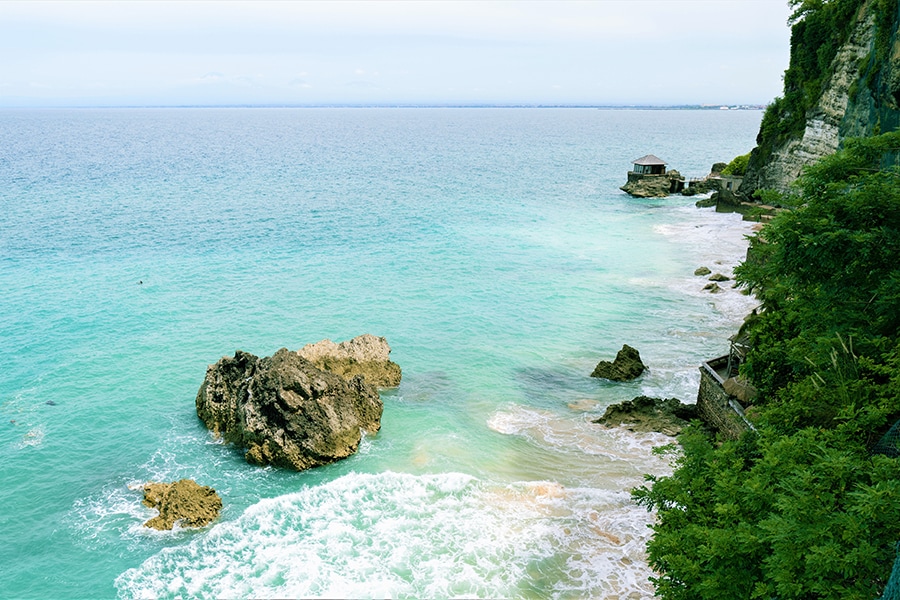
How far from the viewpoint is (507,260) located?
59.9m

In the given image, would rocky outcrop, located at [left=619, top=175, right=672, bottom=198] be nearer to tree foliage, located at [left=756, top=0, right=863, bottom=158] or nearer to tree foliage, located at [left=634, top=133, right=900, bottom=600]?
tree foliage, located at [left=756, top=0, right=863, bottom=158]

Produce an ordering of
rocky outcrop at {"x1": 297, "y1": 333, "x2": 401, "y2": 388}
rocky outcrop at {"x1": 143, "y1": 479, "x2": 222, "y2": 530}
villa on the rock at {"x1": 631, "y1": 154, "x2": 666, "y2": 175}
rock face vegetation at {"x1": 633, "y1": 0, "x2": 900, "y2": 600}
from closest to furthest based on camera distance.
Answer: rock face vegetation at {"x1": 633, "y1": 0, "x2": 900, "y2": 600}
rocky outcrop at {"x1": 143, "y1": 479, "x2": 222, "y2": 530}
rocky outcrop at {"x1": 297, "y1": 333, "x2": 401, "y2": 388}
villa on the rock at {"x1": 631, "y1": 154, "x2": 666, "y2": 175}

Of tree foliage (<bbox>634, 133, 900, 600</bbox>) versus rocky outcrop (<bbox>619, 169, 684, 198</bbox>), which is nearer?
tree foliage (<bbox>634, 133, 900, 600</bbox>)

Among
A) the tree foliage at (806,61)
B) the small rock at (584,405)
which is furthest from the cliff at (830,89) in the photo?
the small rock at (584,405)

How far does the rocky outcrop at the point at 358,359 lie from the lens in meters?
32.7

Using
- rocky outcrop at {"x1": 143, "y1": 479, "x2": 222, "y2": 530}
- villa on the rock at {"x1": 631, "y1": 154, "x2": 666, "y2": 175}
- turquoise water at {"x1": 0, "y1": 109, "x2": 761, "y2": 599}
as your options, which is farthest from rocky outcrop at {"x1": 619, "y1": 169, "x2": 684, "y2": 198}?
rocky outcrop at {"x1": 143, "y1": 479, "x2": 222, "y2": 530}

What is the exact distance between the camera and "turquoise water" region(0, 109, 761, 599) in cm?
2173

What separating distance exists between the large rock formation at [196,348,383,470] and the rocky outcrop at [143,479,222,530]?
10.5ft

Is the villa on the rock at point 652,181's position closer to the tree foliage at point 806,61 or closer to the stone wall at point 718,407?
the tree foliage at point 806,61

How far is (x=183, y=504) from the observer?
23.5m

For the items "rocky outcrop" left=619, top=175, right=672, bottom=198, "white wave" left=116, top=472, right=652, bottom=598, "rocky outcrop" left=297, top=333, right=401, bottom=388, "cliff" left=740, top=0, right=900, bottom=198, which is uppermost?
"cliff" left=740, top=0, right=900, bottom=198

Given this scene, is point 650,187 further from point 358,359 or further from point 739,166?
point 358,359

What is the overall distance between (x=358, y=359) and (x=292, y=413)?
7.22 m

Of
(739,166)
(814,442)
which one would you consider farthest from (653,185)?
(814,442)
